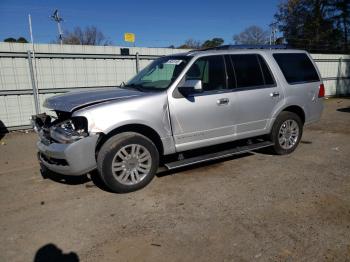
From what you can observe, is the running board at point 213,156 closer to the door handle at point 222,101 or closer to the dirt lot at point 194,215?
A: the dirt lot at point 194,215

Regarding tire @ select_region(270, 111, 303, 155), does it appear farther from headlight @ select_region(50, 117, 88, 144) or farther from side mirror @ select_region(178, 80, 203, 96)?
headlight @ select_region(50, 117, 88, 144)

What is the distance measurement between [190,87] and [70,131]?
1.78m

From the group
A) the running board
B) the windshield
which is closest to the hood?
the windshield

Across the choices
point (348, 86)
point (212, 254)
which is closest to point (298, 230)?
point (212, 254)

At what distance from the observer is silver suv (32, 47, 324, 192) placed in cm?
418

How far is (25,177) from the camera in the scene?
539 centimetres

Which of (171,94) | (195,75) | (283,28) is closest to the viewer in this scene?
(171,94)

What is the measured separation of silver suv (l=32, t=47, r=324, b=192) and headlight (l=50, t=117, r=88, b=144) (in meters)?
0.01

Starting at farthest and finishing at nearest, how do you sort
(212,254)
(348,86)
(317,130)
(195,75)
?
(348,86), (317,130), (195,75), (212,254)

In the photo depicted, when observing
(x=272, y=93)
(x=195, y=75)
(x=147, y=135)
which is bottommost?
(x=147, y=135)

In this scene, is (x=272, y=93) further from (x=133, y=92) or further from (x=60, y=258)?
(x=60, y=258)

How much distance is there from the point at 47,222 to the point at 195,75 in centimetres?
296

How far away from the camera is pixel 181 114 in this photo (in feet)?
15.4

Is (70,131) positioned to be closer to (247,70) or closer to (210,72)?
(210,72)
